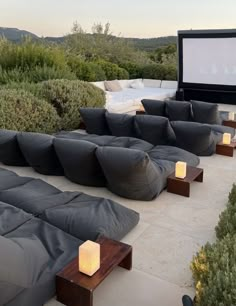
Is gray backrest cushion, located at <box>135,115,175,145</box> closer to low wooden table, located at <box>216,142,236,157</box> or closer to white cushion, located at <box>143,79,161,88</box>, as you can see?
low wooden table, located at <box>216,142,236,157</box>

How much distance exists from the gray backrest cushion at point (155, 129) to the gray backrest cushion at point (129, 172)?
1524mm

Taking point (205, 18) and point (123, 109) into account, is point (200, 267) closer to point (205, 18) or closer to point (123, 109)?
point (123, 109)

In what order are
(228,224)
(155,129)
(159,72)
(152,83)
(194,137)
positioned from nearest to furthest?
1. (228,224)
2. (194,137)
3. (155,129)
4. (152,83)
5. (159,72)

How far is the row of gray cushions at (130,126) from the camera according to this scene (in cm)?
480

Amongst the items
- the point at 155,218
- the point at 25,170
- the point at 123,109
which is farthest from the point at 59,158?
the point at 123,109

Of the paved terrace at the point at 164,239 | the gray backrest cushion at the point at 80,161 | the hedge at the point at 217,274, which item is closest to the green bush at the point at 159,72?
the paved terrace at the point at 164,239

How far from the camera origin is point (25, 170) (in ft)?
13.8

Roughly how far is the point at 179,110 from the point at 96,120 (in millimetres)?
1470

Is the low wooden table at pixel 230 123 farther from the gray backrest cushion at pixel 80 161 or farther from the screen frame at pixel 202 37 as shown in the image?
the screen frame at pixel 202 37

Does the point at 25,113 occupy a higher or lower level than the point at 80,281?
higher

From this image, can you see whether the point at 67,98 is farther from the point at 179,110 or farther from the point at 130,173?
the point at 130,173

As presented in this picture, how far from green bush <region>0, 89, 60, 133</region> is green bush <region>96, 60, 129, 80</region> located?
687 cm

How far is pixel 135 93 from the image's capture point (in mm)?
10555

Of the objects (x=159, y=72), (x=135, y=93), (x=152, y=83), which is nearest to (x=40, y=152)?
(x=135, y=93)
